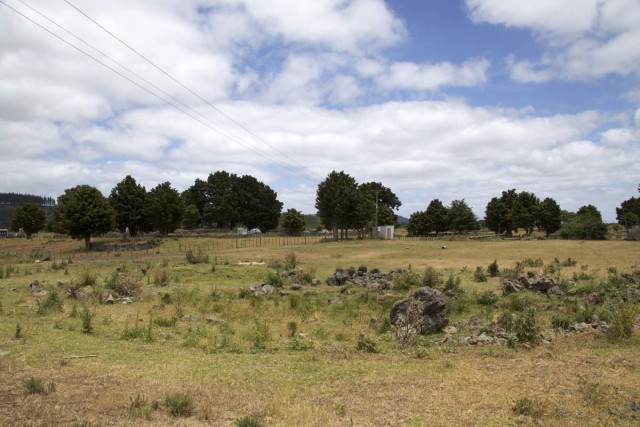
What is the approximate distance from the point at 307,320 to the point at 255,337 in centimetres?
467

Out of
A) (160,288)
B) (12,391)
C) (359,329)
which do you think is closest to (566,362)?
(359,329)

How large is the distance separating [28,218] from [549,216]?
371 ft

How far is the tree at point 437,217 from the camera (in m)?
110

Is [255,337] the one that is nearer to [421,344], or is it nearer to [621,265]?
[421,344]

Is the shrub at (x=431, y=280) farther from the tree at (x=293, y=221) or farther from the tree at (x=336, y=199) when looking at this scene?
the tree at (x=293, y=221)

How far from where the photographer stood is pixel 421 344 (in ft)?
41.3

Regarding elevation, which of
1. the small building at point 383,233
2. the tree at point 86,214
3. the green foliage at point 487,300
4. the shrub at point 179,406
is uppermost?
the tree at point 86,214

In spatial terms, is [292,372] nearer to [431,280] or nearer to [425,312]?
[425,312]

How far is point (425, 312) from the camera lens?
590 inches

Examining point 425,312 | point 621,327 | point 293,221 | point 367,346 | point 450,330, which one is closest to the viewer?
point 367,346

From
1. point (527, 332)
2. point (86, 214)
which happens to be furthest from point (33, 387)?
point (86, 214)

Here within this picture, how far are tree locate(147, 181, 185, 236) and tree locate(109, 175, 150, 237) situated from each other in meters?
1.27

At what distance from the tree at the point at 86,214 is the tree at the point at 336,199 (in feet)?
115

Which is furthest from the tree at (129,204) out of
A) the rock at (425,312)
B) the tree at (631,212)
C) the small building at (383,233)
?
the tree at (631,212)
